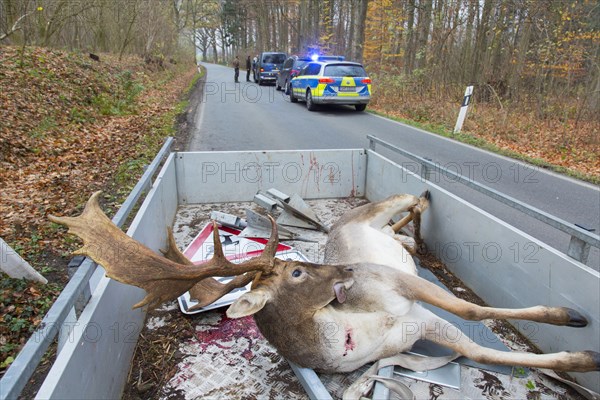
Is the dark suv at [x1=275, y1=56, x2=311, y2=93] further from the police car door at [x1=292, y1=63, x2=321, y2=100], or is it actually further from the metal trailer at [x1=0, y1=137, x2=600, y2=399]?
the metal trailer at [x1=0, y1=137, x2=600, y2=399]

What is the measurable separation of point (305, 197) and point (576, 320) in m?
4.45

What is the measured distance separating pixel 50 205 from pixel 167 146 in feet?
7.58

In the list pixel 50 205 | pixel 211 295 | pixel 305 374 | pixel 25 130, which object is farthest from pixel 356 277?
pixel 25 130

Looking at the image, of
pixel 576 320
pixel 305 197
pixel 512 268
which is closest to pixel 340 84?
pixel 305 197

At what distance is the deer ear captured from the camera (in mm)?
2852

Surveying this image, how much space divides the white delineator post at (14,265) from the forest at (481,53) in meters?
9.68

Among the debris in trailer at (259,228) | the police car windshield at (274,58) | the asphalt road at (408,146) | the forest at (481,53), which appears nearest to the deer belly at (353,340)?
the debris in trailer at (259,228)

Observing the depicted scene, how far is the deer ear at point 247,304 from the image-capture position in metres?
2.85

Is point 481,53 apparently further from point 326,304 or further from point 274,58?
point 326,304

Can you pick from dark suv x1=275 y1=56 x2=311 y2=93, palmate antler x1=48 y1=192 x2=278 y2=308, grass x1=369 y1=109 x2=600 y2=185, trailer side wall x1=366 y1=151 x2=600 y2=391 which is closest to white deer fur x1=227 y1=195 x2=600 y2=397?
trailer side wall x1=366 y1=151 x2=600 y2=391

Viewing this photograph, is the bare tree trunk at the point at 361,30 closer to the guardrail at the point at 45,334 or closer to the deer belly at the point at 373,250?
the deer belly at the point at 373,250

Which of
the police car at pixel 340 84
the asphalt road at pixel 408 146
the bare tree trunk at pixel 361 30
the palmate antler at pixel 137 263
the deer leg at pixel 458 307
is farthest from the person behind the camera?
the bare tree trunk at pixel 361 30

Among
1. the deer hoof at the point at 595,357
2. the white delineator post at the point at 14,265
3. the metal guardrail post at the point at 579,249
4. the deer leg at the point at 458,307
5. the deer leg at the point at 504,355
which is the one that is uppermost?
the metal guardrail post at the point at 579,249

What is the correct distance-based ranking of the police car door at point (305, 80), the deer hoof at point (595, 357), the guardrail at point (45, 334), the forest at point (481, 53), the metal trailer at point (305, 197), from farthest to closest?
1. the police car door at point (305, 80)
2. the forest at point (481, 53)
3. the deer hoof at point (595, 357)
4. the metal trailer at point (305, 197)
5. the guardrail at point (45, 334)
